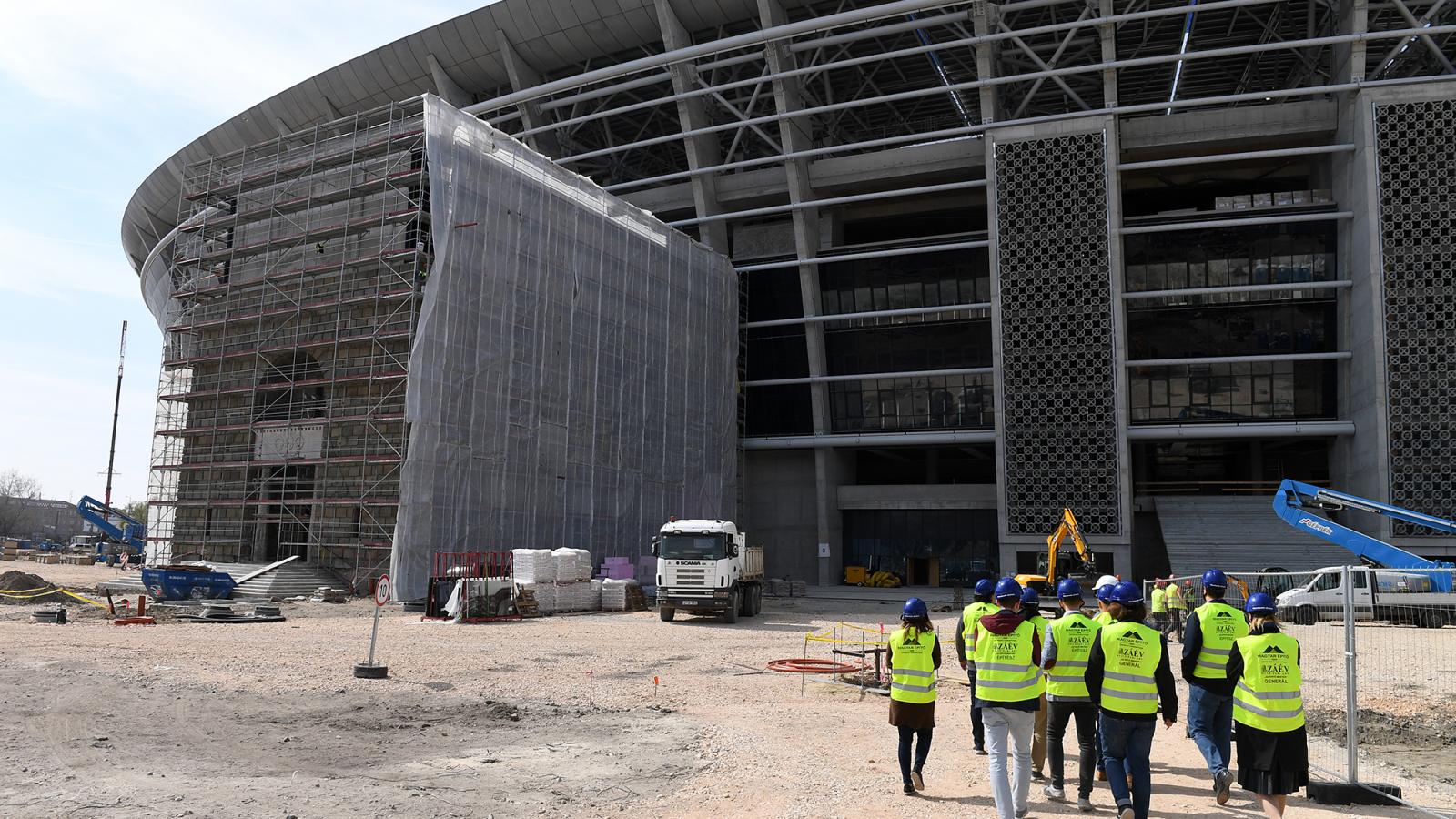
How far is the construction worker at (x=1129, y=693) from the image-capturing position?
7191 mm

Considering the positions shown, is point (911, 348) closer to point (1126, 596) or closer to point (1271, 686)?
point (1126, 596)

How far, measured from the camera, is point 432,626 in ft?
77.3

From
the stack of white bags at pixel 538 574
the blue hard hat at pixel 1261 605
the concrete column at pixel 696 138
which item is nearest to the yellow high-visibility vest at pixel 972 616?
the blue hard hat at pixel 1261 605

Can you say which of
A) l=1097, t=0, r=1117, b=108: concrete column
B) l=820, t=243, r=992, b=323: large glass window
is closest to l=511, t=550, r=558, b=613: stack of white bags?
l=820, t=243, r=992, b=323: large glass window

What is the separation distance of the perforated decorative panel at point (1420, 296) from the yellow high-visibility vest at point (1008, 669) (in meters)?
33.8

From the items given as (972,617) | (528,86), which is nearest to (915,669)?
(972,617)

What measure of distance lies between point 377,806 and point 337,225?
2975 centimetres

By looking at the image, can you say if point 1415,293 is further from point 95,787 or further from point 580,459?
point 95,787

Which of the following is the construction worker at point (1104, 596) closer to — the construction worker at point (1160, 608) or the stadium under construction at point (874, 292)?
the construction worker at point (1160, 608)

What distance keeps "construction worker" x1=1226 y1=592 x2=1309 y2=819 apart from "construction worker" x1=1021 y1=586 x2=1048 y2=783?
1.63 m

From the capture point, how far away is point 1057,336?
1496 inches

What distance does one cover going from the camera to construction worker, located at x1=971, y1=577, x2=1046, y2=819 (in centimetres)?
732

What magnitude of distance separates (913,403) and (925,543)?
664 centimetres

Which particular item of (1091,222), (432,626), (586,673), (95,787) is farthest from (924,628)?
(1091,222)
